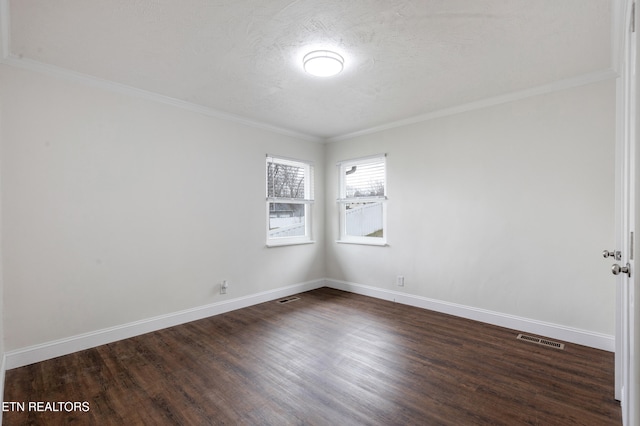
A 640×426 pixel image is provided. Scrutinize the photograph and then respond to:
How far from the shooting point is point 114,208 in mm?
3078

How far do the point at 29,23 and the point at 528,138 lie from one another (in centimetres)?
440

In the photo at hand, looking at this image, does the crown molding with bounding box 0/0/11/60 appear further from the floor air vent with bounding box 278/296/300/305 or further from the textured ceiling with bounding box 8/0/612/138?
the floor air vent with bounding box 278/296/300/305

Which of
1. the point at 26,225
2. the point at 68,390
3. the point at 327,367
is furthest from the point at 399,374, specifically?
the point at 26,225

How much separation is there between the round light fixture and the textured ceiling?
7cm

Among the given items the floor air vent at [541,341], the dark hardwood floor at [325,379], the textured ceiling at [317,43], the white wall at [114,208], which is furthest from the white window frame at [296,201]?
the floor air vent at [541,341]

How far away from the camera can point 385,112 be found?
3.97 meters

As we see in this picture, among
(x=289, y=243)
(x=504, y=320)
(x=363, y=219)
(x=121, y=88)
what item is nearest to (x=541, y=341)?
(x=504, y=320)

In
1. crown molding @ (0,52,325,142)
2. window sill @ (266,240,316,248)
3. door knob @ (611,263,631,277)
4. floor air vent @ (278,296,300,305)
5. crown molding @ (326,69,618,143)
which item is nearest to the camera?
door knob @ (611,263,631,277)

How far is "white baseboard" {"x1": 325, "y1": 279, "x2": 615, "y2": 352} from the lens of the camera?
288 cm

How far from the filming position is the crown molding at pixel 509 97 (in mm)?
2858

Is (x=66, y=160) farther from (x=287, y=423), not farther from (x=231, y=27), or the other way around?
(x=287, y=423)

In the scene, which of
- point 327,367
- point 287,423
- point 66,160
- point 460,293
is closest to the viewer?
point 287,423

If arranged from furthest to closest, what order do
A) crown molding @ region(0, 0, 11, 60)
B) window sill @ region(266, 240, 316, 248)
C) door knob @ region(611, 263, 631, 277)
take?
1. window sill @ region(266, 240, 316, 248)
2. crown molding @ region(0, 0, 11, 60)
3. door knob @ region(611, 263, 631, 277)

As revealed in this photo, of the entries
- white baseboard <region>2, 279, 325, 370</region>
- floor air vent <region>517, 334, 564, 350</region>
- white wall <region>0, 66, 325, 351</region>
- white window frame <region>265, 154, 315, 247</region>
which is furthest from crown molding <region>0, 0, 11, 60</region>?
floor air vent <region>517, 334, 564, 350</region>
